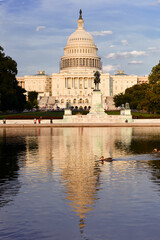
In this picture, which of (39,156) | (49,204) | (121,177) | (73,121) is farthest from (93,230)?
(73,121)

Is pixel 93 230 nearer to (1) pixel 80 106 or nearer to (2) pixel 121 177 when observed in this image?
(2) pixel 121 177

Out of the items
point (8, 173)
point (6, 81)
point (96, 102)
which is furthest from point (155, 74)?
point (8, 173)

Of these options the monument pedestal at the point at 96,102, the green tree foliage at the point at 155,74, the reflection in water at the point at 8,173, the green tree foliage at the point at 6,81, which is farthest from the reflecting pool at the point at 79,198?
the green tree foliage at the point at 155,74

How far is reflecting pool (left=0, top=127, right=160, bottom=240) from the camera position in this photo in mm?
10391

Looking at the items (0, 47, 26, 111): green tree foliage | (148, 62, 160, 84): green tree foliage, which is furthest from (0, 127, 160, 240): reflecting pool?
(148, 62, 160, 84): green tree foliage

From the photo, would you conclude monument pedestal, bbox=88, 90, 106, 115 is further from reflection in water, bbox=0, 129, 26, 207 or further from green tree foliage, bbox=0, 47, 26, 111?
reflection in water, bbox=0, 129, 26, 207

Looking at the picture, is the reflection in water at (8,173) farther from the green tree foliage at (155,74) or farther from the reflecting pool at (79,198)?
the green tree foliage at (155,74)

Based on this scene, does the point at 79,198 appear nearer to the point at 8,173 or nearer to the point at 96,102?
the point at 8,173

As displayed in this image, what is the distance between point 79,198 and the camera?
13516mm

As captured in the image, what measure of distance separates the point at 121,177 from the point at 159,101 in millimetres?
61930

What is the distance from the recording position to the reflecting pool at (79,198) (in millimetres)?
10391

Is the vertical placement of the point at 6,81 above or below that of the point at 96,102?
above

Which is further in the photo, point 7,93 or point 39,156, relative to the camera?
point 7,93

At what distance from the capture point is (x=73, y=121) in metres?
70.0
